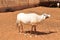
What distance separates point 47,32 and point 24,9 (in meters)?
5.05

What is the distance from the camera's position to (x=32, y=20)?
8.24m

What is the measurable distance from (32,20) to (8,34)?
1.08 meters

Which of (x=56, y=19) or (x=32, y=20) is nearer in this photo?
(x=32, y=20)

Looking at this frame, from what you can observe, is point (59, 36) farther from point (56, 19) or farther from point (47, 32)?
point (56, 19)

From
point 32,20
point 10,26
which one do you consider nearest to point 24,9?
point 10,26

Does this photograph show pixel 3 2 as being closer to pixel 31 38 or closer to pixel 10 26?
pixel 10 26

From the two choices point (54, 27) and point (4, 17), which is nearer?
point (54, 27)

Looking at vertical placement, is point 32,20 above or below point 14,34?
above

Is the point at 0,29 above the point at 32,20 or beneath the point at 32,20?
beneath

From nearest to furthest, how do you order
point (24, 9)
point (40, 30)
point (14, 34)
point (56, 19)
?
point (14, 34) → point (40, 30) → point (56, 19) → point (24, 9)

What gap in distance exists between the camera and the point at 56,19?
11.5 m

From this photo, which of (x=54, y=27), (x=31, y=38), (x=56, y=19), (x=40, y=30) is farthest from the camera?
(x=56, y=19)

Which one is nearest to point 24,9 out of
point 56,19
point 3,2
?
point 3,2

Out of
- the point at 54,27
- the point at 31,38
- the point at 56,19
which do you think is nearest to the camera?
the point at 31,38
